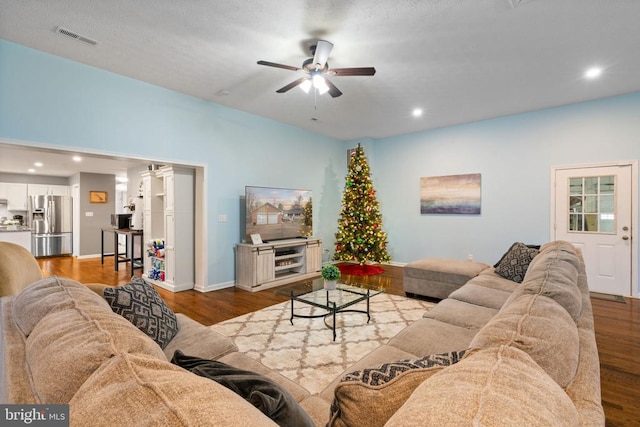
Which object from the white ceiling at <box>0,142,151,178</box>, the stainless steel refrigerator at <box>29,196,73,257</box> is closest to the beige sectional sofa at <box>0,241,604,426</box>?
the white ceiling at <box>0,142,151,178</box>

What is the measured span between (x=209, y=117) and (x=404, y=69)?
2929 millimetres

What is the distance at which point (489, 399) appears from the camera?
1.87 ft

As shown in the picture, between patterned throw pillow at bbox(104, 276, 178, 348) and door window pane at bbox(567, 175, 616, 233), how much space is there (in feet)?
19.1

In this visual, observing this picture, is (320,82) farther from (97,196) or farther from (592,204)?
(97,196)

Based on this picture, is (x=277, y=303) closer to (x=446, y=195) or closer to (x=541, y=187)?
(x=446, y=195)

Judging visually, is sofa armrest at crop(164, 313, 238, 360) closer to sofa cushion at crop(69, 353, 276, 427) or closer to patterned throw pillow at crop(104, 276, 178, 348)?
patterned throw pillow at crop(104, 276, 178, 348)

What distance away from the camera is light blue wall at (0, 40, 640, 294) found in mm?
3293

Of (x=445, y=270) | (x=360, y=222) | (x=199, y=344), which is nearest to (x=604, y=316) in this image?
(x=445, y=270)

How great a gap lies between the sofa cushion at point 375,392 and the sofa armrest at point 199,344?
3.63 feet

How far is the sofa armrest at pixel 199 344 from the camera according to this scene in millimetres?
1718

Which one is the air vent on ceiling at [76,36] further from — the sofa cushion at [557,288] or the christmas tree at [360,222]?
the christmas tree at [360,222]

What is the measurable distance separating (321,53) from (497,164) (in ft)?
13.6

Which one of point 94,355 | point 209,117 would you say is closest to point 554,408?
point 94,355

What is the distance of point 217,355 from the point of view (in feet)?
5.67
